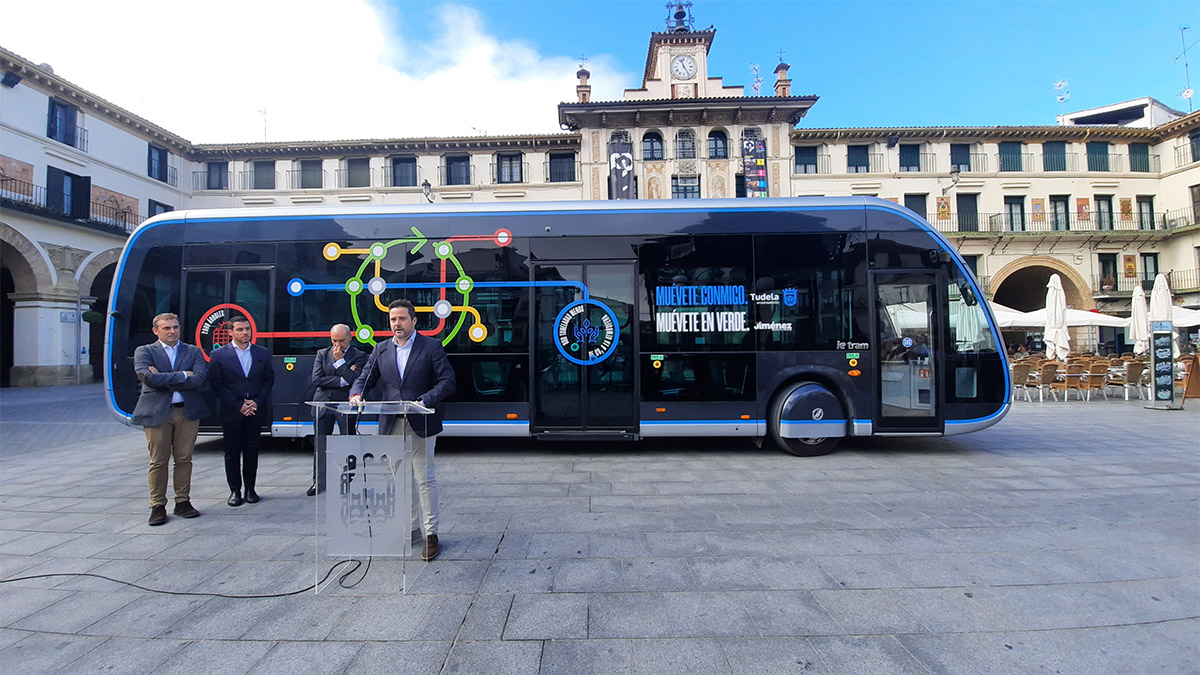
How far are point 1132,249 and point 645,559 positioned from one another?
4108 centimetres

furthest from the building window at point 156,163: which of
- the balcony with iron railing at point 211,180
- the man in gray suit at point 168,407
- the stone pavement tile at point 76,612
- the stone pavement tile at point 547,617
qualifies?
the stone pavement tile at point 547,617

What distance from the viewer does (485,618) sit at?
2979mm

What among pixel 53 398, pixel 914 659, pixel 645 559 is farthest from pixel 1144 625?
pixel 53 398

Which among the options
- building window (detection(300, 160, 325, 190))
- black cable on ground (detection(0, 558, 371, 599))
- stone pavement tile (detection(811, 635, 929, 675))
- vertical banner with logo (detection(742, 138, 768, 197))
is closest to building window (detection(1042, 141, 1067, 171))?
vertical banner with logo (detection(742, 138, 768, 197))

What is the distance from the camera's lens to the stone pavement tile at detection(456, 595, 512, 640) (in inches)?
111

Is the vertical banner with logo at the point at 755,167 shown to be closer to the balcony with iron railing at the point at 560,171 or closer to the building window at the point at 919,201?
the balcony with iron railing at the point at 560,171

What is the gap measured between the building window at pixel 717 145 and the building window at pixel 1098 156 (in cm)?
2257

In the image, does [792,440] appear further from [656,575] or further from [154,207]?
[154,207]

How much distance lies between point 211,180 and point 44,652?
118ft

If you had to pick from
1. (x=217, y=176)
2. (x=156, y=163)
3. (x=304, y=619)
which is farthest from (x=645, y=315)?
(x=217, y=176)

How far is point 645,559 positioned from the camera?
374 centimetres

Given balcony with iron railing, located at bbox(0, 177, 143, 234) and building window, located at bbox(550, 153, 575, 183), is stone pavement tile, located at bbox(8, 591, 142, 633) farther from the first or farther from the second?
building window, located at bbox(550, 153, 575, 183)

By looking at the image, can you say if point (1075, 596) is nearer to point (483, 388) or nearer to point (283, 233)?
point (483, 388)

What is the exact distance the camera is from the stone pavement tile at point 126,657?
8.41 feet
